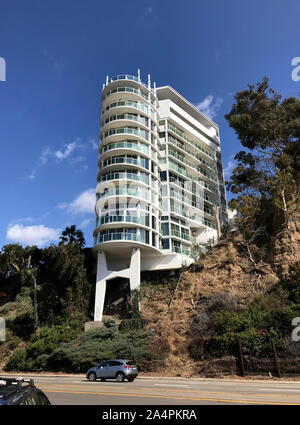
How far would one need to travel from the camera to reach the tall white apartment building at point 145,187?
3719 cm

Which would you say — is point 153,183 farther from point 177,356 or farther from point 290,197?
point 177,356

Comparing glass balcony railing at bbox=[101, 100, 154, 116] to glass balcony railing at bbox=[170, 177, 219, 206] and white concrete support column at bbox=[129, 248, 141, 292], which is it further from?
white concrete support column at bbox=[129, 248, 141, 292]

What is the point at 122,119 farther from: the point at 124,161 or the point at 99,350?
the point at 99,350

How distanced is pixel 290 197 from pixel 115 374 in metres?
27.1

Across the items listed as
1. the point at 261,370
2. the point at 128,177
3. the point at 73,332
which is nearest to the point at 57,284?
the point at 73,332

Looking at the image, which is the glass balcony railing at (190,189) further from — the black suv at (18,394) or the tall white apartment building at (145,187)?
the black suv at (18,394)

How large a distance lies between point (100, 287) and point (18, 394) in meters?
33.3

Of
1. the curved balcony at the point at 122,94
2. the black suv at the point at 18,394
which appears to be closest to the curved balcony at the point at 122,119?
the curved balcony at the point at 122,94

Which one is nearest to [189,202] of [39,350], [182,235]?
[182,235]

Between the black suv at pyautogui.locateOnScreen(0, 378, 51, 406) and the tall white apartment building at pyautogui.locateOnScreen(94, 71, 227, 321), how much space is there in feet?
103

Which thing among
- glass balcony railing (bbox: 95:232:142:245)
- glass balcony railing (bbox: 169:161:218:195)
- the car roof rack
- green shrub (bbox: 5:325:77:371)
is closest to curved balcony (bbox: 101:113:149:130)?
glass balcony railing (bbox: 169:161:218:195)

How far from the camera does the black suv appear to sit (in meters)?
3.89

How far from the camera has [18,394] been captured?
160 inches

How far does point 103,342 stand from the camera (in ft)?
88.2
